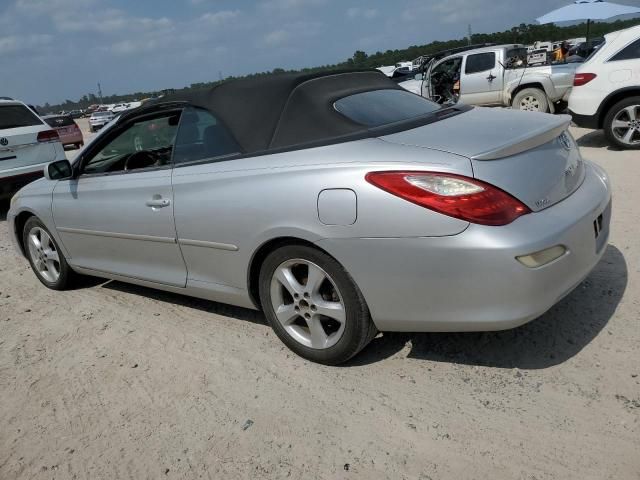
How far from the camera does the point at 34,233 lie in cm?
491

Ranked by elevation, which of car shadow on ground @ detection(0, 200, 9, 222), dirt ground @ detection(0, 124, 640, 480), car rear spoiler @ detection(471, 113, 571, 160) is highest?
car rear spoiler @ detection(471, 113, 571, 160)

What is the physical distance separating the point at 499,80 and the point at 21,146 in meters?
9.69

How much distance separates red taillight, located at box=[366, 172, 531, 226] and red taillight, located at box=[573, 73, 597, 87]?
21.0 feet

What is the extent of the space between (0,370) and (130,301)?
3.57 ft

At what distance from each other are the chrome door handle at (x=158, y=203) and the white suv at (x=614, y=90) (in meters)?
6.64

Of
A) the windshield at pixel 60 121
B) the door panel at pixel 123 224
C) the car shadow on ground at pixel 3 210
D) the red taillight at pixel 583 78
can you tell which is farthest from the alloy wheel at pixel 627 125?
the windshield at pixel 60 121

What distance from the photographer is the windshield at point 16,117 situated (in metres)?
8.20

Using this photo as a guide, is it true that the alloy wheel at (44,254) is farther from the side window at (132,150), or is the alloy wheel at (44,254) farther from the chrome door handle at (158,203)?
the chrome door handle at (158,203)

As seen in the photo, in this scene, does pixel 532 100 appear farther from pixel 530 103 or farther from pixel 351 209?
pixel 351 209

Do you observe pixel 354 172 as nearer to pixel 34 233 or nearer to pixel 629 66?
pixel 34 233

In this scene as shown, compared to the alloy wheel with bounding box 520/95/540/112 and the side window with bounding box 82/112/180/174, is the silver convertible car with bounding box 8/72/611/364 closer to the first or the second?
the side window with bounding box 82/112/180/174

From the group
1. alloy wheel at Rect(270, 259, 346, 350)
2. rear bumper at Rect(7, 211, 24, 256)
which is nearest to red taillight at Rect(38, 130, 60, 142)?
rear bumper at Rect(7, 211, 24, 256)

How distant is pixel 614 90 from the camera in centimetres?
749

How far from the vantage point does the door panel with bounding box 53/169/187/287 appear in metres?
3.53
